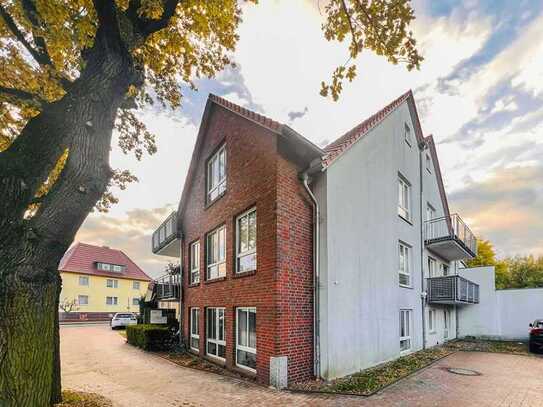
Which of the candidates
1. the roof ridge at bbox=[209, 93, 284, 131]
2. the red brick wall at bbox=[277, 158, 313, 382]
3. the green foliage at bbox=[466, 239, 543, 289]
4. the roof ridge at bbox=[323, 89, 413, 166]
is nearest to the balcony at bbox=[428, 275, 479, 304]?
the roof ridge at bbox=[323, 89, 413, 166]

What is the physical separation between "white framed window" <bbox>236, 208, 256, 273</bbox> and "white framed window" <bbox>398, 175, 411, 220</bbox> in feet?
21.6

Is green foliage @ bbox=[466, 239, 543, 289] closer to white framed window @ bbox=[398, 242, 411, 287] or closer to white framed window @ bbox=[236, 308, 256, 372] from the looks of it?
white framed window @ bbox=[398, 242, 411, 287]

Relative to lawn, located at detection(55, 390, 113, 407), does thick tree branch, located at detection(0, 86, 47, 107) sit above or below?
above

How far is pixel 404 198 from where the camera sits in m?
14.7

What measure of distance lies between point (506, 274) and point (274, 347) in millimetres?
33899

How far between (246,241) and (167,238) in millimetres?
8772

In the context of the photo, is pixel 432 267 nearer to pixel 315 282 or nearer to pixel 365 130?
pixel 365 130

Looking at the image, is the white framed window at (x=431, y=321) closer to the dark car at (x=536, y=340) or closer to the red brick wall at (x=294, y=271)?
the dark car at (x=536, y=340)

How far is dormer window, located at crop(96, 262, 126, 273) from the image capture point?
43875 millimetres

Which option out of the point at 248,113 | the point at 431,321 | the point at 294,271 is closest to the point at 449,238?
the point at 431,321

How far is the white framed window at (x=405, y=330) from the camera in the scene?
13039 mm

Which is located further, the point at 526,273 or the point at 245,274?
the point at 526,273

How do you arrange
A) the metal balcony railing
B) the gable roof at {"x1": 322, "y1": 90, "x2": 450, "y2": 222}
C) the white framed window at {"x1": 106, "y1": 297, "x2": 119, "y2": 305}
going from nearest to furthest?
the gable roof at {"x1": 322, "y1": 90, "x2": 450, "y2": 222} < the metal balcony railing < the white framed window at {"x1": 106, "y1": 297, "x2": 119, "y2": 305}

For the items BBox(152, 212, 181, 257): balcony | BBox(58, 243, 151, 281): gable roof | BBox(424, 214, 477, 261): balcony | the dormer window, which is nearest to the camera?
BBox(424, 214, 477, 261): balcony
